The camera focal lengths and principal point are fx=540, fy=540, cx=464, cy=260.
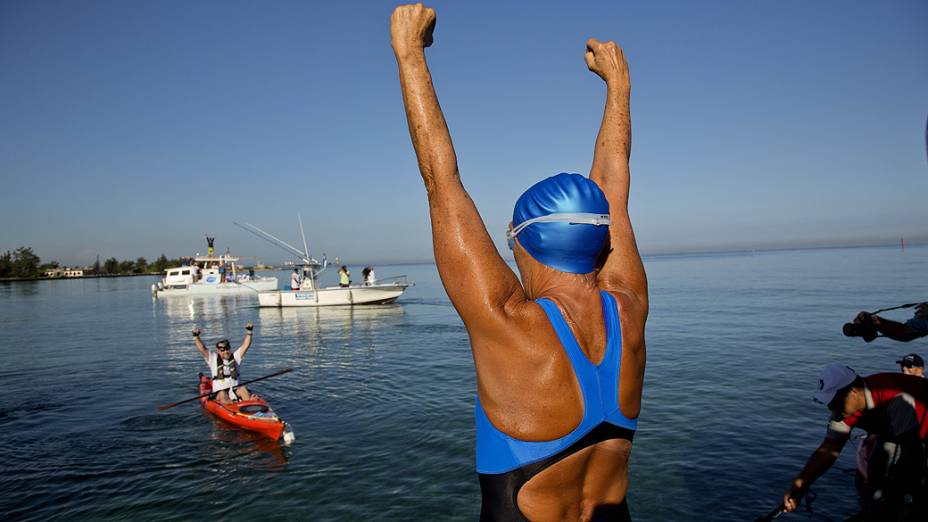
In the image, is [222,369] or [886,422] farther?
[222,369]

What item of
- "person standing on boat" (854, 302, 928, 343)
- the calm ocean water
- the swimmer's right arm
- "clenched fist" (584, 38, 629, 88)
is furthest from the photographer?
"clenched fist" (584, 38, 629, 88)

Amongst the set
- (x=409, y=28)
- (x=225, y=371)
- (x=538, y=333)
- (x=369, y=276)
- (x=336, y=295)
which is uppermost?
(x=409, y=28)

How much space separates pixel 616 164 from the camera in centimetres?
228

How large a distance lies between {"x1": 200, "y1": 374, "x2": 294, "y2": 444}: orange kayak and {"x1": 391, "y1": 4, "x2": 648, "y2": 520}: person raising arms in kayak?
11.3 meters

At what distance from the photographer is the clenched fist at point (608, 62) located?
2465 mm

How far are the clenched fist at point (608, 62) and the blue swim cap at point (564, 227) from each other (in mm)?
1012

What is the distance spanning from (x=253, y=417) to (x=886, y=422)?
11279 millimetres

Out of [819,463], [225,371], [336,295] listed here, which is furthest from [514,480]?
[336,295]

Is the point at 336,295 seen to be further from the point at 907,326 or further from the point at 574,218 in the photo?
the point at 574,218

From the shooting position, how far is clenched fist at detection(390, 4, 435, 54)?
160 cm

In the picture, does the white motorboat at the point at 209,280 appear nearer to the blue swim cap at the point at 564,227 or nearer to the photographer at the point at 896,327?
the photographer at the point at 896,327

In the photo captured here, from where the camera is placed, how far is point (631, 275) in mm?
1948

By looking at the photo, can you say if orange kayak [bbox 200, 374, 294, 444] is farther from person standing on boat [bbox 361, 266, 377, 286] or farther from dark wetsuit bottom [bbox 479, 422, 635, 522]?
person standing on boat [bbox 361, 266, 377, 286]

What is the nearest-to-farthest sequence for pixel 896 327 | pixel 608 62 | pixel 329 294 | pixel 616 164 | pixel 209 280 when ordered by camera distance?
pixel 616 164 < pixel 608 62 < pixel 896 327 < pixel 329 294 < pixel 209 280
